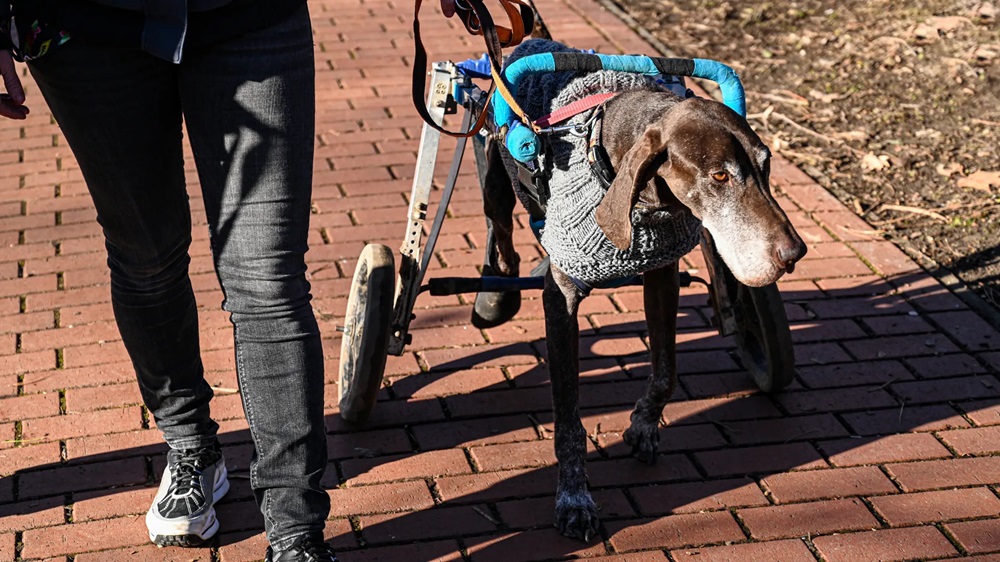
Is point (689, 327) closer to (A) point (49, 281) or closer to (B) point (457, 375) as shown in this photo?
(B) point (457, 375)

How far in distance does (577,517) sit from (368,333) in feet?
2.95

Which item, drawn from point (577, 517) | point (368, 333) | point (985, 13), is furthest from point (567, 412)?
point (985, 13)

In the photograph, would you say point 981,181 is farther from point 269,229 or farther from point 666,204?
point 269,229

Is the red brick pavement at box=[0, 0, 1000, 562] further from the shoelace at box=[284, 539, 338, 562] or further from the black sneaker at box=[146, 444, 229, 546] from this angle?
the shoelace at box=[284, 539, 338, 562]

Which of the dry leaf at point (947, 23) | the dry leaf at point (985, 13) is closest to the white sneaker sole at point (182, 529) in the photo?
the dry leaf at point (947, 23)

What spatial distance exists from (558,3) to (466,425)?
516 cm

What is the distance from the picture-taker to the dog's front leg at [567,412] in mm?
3156

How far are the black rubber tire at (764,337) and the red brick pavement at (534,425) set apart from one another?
9 centimetres

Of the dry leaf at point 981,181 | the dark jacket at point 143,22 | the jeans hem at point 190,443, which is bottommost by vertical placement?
the dry leaf at point 981,181

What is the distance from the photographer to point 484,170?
13.0 ft

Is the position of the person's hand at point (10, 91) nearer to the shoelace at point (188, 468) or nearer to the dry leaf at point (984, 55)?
the shoelace at point (188, 468)

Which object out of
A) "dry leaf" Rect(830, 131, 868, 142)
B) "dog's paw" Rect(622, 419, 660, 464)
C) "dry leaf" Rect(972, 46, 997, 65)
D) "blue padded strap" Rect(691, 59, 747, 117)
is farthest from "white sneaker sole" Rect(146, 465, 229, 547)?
"dry leaf" Rect(972, 46, 997, 65)

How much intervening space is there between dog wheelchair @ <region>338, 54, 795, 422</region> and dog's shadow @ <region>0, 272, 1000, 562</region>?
0.20 meters

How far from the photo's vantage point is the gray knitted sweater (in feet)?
9.51
